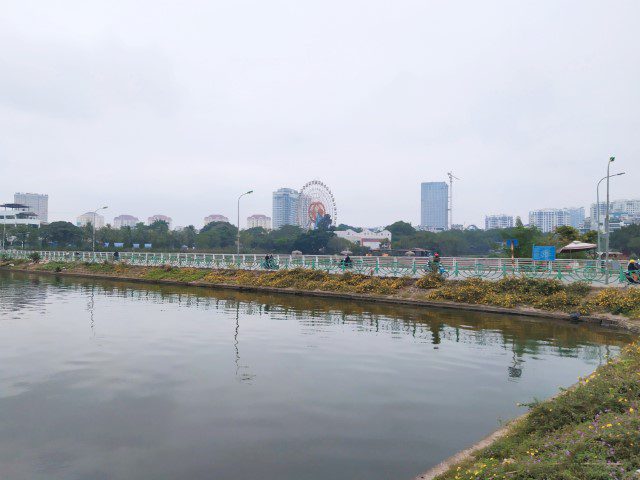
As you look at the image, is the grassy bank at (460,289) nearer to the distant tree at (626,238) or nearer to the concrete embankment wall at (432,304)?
the concrete embankment wall at (432,304)

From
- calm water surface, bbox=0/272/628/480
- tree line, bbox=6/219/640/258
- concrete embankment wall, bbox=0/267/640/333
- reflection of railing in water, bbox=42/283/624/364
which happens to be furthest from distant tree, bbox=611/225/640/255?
calm water surface, bbox=0/272/628/480

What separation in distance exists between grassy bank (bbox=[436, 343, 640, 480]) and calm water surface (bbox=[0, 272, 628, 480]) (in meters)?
1.08

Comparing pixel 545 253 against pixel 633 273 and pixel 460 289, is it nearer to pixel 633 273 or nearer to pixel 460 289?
pixel 633 273

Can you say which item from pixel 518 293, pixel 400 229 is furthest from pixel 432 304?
pixel 400 229

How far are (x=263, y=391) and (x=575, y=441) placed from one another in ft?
21.6

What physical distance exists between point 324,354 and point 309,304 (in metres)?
14.1

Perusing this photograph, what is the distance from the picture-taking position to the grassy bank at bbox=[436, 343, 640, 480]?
5.27m

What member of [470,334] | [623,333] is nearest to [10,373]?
[470,334]

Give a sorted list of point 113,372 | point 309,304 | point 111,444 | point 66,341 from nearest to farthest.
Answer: point 111,444, point 113,372, point 66,341, point 309,304

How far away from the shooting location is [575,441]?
598cm

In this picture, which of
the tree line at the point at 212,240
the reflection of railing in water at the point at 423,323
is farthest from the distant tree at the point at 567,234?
the tree line at the point at 212,240

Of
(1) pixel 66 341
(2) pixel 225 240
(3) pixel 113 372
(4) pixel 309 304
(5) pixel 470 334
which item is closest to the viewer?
(3) pixel 113 372

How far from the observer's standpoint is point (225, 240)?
406 feet

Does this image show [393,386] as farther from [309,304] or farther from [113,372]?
[309,304]
